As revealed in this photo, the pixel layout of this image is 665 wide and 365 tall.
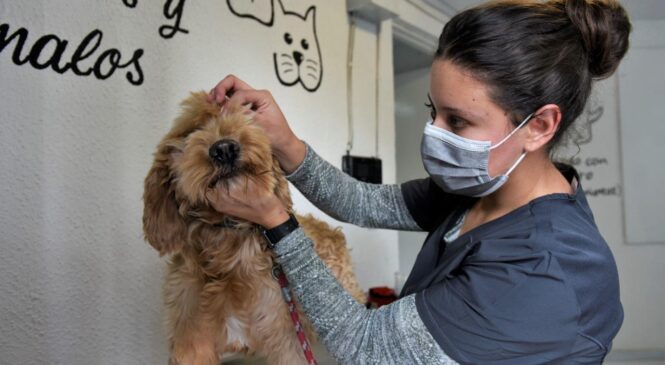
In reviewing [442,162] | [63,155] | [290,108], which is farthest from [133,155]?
[442,162]

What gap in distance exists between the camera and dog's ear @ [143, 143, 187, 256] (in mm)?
905

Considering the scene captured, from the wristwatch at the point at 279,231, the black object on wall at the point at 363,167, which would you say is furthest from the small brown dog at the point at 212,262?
the black object on wall at the point at 363,167

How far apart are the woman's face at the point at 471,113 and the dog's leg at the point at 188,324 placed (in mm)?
591

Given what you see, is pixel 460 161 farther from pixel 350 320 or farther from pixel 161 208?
pixel 161 208

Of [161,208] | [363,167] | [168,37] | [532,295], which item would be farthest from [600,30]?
[363,167]

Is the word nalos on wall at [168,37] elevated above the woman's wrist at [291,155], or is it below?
above

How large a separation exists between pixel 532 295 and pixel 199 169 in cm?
59

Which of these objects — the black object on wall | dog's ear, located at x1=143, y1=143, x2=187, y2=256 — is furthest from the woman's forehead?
the black object on wall

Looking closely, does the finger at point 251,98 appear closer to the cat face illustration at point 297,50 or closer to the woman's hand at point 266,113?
the woman's hand at point 266,113

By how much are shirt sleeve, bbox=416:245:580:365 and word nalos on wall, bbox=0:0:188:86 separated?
3.41 feet

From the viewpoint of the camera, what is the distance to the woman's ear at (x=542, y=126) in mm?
769

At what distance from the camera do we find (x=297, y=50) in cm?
179

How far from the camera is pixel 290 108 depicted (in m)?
1.76

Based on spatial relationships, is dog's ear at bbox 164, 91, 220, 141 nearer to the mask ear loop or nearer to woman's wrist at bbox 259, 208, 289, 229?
woman's wrist at bbox 259, 208, 289, 229
